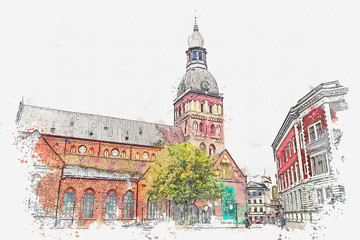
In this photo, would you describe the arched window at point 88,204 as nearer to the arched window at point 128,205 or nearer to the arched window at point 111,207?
the arched window at point 111,207

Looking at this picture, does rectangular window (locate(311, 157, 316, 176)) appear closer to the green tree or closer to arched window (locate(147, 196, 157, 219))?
the green tree

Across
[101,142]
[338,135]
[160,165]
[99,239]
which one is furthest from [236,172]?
[99,239]

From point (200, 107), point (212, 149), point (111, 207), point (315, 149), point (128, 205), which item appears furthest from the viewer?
point (200, 107)

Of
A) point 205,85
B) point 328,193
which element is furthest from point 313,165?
point 205,85

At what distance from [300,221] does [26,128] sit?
3662cm

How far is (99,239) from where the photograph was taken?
19094 millimetres

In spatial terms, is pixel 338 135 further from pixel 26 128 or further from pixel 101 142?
pixel 26 128

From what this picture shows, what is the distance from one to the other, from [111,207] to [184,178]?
38.1 ft

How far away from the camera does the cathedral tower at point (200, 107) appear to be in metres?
53.5

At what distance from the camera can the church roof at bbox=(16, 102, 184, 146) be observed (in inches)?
1681

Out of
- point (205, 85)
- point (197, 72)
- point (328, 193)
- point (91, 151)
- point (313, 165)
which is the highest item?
point (197, 72)

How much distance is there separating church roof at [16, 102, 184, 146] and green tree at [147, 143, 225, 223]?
12.4m

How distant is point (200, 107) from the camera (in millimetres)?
54875

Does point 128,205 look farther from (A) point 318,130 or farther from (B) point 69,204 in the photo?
(A) point 318,130
